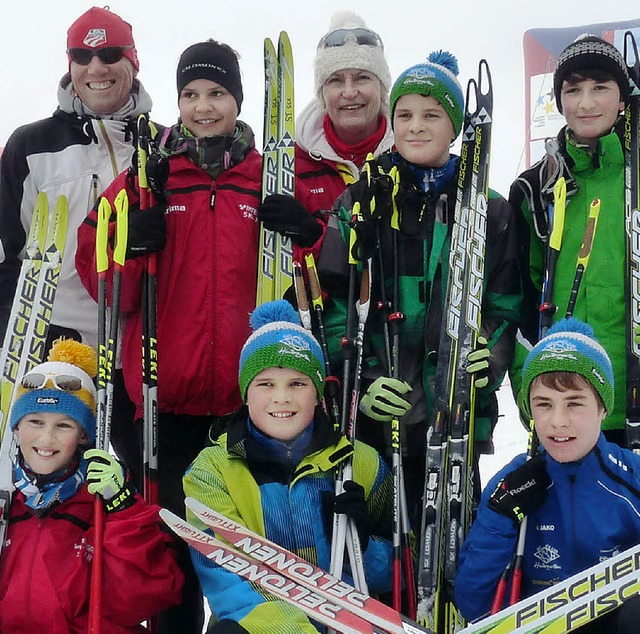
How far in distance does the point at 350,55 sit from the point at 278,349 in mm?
1351

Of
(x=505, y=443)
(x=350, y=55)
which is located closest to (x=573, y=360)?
(x=350, y=55)

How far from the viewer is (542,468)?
2.72 metres

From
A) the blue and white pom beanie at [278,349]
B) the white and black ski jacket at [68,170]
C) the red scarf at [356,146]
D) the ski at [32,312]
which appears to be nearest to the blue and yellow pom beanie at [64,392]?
the ski at [32,312]

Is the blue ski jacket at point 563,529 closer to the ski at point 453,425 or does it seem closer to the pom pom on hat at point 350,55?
the ski at point 453,425

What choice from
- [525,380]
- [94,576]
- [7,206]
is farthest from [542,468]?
[7,206]

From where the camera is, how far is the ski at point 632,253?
301 cm

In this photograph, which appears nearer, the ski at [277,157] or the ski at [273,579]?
the ski at [273,579]

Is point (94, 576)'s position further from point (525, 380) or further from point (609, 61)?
point (609, 61)

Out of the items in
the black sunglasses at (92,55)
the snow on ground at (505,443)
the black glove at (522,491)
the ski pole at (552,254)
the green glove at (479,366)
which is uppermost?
the black sunglasses at (92,55)

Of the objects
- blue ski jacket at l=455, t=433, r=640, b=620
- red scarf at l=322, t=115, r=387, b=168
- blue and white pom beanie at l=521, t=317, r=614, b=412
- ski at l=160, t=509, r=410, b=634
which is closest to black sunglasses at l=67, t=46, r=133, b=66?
red scarf at l=322, t=115, r=387, b=168

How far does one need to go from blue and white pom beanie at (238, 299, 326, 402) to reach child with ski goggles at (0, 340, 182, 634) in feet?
1.63

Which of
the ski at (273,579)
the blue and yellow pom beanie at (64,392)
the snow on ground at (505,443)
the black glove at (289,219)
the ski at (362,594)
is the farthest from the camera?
the snow on ground at (505,443)

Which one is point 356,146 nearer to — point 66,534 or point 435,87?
point 435,87

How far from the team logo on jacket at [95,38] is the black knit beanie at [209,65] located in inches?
14.2
